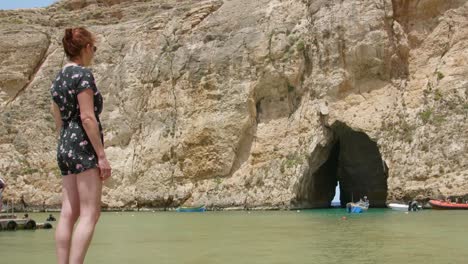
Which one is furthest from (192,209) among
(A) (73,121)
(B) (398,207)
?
(A) (73,121)

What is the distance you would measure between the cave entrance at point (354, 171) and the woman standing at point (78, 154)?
4222cm

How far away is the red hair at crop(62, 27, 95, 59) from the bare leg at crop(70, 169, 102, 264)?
3.79 feet

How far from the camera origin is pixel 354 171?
5269 centimetres

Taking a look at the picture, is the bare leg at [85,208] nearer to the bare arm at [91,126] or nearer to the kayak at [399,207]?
the bare arm at [91,126]

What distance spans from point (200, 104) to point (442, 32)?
17744mm

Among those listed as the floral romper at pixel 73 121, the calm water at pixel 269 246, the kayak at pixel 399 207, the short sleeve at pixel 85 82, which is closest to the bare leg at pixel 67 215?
the floral romper at pixel 73 121

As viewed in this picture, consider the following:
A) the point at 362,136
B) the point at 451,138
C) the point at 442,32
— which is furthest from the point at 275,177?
the point at 442,32

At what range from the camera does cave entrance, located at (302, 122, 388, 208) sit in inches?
1966

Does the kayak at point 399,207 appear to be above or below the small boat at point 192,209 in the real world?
above

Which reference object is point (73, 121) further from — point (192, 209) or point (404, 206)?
point (192, 209)

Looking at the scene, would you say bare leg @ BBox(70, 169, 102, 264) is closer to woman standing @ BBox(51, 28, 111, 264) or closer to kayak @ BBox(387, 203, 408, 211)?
woman standing @ BBox(51, 28, 111, 264)

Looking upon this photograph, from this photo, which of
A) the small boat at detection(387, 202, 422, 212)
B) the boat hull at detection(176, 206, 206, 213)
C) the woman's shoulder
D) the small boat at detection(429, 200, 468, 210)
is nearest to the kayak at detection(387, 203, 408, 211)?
the small boat at detection(387, 202, 422, 212)

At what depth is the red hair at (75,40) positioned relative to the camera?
618 cm

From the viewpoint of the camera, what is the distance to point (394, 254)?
14.0m
